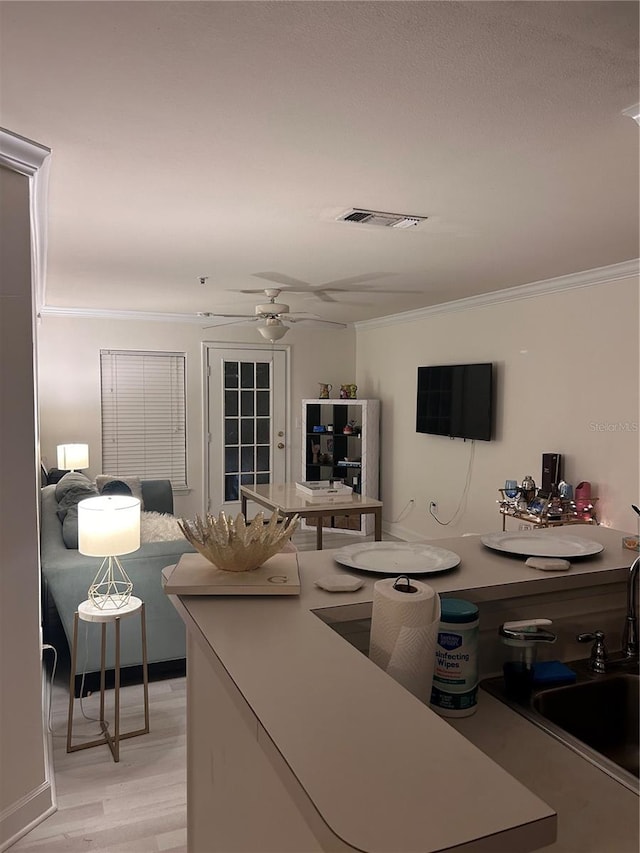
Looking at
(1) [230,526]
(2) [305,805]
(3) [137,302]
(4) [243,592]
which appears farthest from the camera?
(3) [137,302]

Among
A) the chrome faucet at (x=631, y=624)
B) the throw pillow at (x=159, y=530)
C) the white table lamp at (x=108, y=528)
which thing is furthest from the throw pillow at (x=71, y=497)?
the chrome faucet at (x=631, y=624)

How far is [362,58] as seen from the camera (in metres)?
1.59

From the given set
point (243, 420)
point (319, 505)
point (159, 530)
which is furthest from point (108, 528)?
point (243, 420)

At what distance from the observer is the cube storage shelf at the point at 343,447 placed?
708 cm

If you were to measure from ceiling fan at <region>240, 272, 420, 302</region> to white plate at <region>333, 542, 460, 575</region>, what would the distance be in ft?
9.97

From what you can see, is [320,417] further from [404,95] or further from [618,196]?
[404,95]

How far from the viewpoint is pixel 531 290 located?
4945 millimetres

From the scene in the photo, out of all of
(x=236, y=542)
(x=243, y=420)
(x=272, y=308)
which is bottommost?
(x=236, y=542)

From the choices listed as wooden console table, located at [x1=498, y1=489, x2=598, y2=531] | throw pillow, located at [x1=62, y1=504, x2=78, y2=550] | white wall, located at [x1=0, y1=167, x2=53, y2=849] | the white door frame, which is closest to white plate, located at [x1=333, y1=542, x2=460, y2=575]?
white wall, located at [x1=0, y1=167, x2=53, y2=849]

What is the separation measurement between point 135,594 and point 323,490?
2.27 metres

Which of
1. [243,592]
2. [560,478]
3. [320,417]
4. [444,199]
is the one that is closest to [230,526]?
[243,592]

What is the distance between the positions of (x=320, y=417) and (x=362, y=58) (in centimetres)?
588

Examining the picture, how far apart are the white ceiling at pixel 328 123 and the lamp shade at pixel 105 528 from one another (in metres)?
1.33

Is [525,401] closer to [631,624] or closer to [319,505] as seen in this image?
[319,505]
